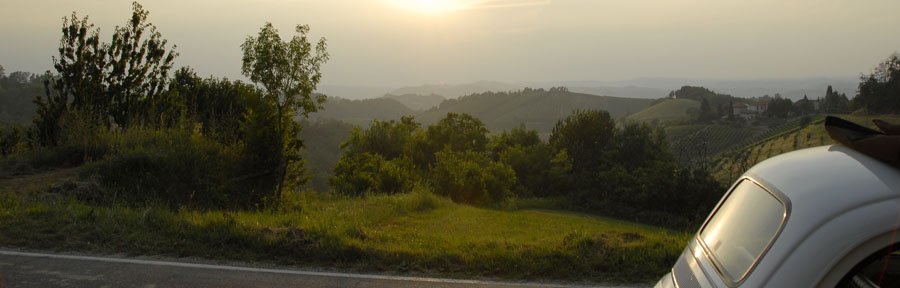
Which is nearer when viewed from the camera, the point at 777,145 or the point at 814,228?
the point at 814,228

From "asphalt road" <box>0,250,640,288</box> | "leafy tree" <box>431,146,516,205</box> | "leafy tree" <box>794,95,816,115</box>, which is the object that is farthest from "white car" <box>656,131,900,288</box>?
"leafy tree" <box>794,95,816,115</box>

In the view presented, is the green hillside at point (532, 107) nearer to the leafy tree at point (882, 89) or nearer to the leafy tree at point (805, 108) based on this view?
the leafy tree at point (805, 108)

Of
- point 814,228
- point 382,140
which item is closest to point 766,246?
point 814,228

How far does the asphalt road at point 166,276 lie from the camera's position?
236 inches

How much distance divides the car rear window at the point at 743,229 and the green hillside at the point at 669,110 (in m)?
148

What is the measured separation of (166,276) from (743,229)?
5431 mm

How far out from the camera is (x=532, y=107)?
184750mm

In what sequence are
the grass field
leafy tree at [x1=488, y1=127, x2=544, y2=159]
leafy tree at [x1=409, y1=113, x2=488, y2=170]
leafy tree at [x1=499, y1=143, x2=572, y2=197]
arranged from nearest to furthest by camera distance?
the grass field → leafy tree at [x1=409, y1=113, x2=488, y2=170] → leafy tree at [x1=499, y1=143, x2=572, y2=197] → leafy tree at [x1=488, y1=127, x2=544, y2=159]

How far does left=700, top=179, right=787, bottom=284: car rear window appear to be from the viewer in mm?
2381

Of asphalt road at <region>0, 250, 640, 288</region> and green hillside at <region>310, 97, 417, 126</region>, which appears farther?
green hillside at <region>310, 97, 417, 126</region>

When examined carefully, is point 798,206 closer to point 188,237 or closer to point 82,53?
point 188,237

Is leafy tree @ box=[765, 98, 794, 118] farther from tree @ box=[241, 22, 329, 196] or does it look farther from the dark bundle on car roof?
the dark bundle on car roof

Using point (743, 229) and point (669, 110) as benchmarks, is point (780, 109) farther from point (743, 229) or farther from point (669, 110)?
point (743, 229)

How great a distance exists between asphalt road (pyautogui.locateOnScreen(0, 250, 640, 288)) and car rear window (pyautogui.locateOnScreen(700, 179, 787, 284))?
3436mm
